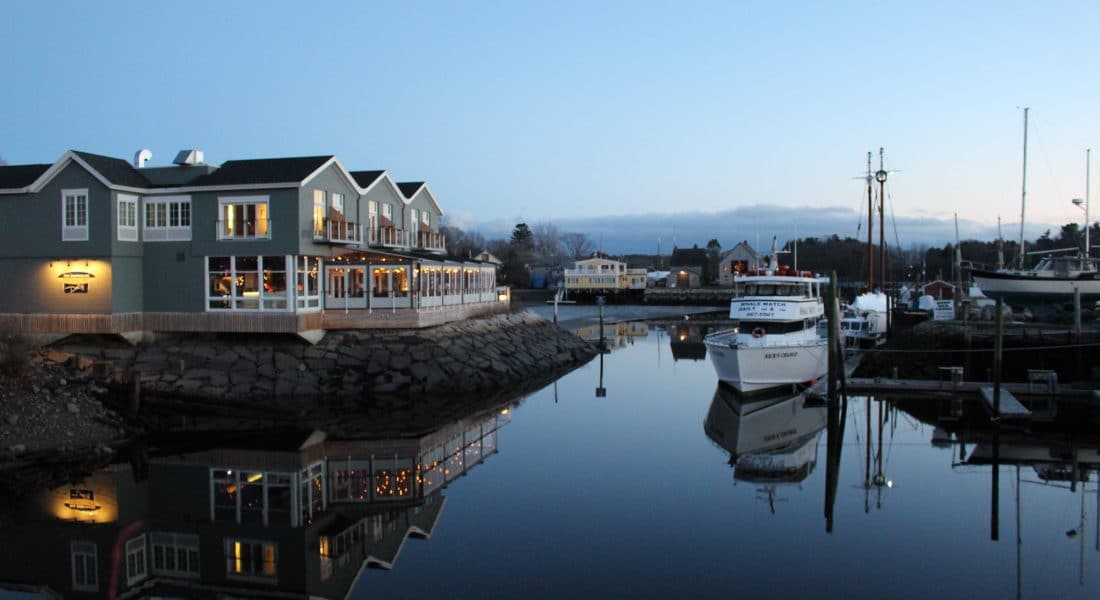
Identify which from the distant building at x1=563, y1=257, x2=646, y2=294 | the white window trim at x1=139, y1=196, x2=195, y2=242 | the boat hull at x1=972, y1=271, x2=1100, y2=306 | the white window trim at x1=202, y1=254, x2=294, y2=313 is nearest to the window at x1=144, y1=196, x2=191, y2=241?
the white window trim at x1=139, y1=196, x2=195, y2=242

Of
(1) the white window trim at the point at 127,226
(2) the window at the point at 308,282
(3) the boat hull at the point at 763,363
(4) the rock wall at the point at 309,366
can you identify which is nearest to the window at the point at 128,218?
(1) the white window trim at the point at 127,226

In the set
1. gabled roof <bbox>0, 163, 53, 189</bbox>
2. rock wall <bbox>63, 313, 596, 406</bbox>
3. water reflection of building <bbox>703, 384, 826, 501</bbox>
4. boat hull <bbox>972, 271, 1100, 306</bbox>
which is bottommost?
water reflection of building <bbox>703, 384, 826, 501</bbox>

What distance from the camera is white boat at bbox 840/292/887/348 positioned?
3803 centimetres

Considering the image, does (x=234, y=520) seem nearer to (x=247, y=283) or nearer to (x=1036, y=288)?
(x=247, y=283)

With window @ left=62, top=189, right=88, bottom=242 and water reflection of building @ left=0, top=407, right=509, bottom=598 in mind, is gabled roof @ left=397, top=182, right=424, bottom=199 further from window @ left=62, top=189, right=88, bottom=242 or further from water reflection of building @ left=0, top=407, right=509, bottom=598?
water reflection of building @ left=0, top=407, right=509, bottom=598

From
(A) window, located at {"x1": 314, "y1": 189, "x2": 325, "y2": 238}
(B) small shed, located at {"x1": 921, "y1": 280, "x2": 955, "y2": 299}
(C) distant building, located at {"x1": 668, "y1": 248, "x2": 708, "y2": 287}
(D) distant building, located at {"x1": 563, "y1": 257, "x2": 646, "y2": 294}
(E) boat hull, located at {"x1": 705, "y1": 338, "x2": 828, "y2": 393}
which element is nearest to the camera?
(E) boat hull, located at {"x1": 705, "y1": 338, "x2": 828, "y2": 393}

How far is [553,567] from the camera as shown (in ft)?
41.3

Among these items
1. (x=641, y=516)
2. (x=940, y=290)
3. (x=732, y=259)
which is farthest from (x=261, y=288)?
(x=732, y=259)

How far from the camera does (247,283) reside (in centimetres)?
2942

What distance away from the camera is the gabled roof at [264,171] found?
29297mm

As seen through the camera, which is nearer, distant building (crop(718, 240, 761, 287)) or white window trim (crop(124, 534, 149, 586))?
white window trim (crop(124, 534, 149, 586))

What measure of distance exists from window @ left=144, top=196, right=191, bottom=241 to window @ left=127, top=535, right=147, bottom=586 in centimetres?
1748

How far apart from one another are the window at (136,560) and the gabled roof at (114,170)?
1790 cm

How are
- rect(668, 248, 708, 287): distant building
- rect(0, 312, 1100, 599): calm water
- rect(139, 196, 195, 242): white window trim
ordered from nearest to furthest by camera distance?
rect(0, 312, 1100, 599): calm water → rect(139, 196, 195, 242): white window trim → rect(668, 248, 708, 287): distant building
